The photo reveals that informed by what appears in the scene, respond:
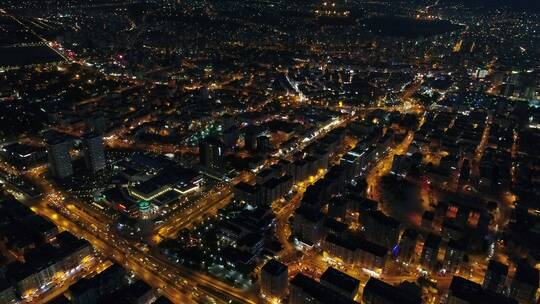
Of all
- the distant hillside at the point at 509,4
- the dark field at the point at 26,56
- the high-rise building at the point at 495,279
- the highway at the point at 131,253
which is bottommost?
the highway at the point at 131,253

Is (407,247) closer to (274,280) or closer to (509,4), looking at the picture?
(274,280)

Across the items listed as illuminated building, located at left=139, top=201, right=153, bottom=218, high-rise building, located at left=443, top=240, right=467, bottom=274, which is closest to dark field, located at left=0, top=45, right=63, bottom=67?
illuminated building, located at left=139, top=201, right=153, bottom=218

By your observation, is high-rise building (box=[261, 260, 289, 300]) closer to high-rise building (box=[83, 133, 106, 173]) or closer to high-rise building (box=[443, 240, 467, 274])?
high-rise building (box=[443, 240, 467, 274])

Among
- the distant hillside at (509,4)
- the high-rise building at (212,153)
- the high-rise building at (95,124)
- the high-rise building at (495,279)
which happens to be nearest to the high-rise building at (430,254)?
the high-rise building at (495,279)

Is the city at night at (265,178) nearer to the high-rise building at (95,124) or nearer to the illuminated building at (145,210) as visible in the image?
the illuminated building at (145,210)

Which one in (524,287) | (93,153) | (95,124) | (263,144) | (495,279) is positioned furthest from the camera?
(95,124)

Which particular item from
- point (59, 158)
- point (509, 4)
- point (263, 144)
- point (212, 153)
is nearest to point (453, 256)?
point (263, 144)
